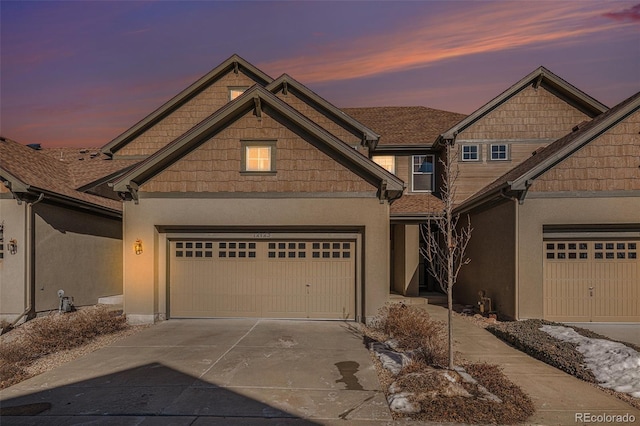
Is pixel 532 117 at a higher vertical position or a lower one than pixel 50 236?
higher

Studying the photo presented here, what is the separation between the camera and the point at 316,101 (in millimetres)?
15758

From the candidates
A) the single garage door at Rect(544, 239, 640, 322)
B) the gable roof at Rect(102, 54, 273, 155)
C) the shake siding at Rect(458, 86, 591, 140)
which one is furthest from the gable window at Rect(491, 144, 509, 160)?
the gable roof at Rect(102, 54, 273, 155)

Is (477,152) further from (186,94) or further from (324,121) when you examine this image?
(186,94)

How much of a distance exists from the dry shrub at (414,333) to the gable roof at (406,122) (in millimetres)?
9064

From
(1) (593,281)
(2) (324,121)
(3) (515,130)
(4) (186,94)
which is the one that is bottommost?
(1) (593,281)

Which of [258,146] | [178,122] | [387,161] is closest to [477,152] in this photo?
[387,161]

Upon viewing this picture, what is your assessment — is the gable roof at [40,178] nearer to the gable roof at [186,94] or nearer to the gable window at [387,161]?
the gable roof at [186,94]

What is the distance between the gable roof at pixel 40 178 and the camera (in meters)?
11.4

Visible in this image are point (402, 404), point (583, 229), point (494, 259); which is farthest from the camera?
point (494, 259)

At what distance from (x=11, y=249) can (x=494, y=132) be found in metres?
17.9

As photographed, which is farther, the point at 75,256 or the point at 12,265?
the point at 75,256

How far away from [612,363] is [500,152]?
36.3 feet

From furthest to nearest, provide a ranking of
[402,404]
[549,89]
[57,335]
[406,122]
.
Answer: [406,122] < [549,89] < [57,335] < [402,404]

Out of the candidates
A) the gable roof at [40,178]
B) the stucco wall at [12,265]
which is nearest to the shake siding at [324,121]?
the gable roof at [40,178]
